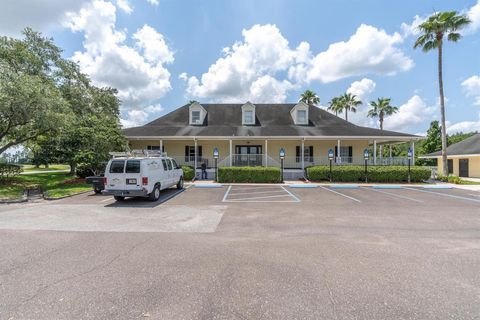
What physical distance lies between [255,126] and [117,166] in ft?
52.0

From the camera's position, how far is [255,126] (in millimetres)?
24047

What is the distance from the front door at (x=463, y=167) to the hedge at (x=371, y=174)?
11.2 m

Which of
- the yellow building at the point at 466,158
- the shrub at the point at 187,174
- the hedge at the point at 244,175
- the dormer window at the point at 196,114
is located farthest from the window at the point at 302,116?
the yellow building at the point at 466,158

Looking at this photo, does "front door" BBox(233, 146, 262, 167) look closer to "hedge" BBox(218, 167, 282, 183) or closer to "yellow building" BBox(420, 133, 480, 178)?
"hedge" BBox(218, 167, 282, 183)

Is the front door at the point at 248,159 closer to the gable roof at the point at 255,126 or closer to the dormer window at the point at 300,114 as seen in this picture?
the gable roof at the point at 255,126

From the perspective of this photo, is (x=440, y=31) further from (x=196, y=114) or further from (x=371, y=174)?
(x=196, y=114)

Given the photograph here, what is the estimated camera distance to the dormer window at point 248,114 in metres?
24.5

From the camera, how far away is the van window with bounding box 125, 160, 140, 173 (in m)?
10.0

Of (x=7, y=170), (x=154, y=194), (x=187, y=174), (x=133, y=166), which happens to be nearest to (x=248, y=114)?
(x=187, y=174)

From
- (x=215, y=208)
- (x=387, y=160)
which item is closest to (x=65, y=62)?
(x=215, y=208)

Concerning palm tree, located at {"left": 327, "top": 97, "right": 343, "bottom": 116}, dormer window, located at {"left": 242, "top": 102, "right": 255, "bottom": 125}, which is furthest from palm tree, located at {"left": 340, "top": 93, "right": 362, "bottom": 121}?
dormer window, located at {"left": 242, "top": 102, "right": 255, "bottom": 125}

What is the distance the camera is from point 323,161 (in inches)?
898

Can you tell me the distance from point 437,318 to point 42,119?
57.3ft

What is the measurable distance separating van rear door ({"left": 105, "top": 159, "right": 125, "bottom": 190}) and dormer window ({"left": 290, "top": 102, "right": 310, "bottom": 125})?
1838 cm
